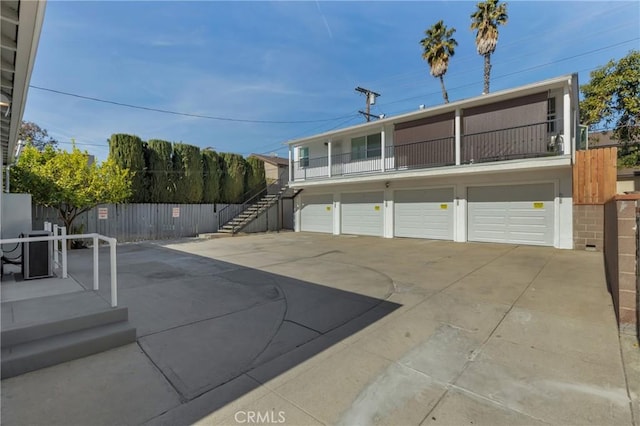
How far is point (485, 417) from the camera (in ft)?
7.22

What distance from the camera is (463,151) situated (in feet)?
39.7

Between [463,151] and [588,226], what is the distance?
15.8 feet

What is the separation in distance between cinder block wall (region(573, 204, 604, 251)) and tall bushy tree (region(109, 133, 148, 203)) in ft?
60.3

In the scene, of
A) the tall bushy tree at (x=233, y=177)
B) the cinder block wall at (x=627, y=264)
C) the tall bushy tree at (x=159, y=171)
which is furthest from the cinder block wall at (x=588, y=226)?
the tall bushy tree at (x=159, y=171)

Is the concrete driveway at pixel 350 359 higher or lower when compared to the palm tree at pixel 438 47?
lower

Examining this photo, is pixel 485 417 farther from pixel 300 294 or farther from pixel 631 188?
pixel 631 188

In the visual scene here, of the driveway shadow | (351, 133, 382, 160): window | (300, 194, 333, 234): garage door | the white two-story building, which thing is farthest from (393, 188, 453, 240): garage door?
the driveway shadow

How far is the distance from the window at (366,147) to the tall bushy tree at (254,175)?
7.07m

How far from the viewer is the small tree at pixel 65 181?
10.5m

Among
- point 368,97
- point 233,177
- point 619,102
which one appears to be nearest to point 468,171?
point 619,102

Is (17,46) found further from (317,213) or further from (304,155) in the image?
(304,155)

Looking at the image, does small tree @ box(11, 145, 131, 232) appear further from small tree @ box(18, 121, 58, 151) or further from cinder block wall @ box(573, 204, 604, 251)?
cinder block wall @ box(573, 204, 604, 251)

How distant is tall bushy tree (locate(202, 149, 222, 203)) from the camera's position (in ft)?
58.2

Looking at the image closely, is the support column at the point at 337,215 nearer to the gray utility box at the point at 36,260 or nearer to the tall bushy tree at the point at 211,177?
the tall bushy tree at the point at 211,177
